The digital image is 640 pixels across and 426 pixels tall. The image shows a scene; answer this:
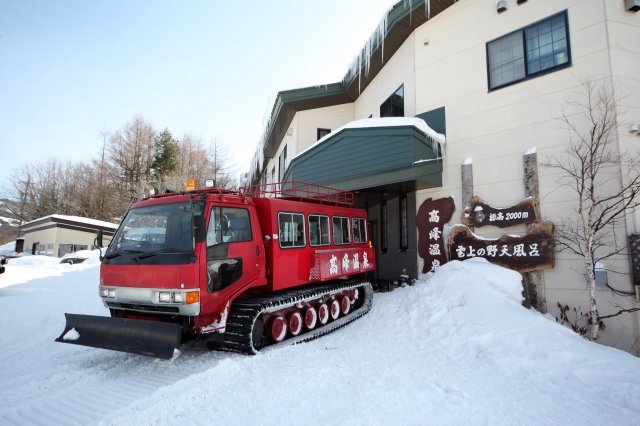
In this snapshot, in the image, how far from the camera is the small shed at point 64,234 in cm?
2844

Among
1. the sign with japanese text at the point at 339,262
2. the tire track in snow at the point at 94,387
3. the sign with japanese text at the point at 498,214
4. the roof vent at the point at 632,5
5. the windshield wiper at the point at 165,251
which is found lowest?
the tire track in snow at the point at 94,387

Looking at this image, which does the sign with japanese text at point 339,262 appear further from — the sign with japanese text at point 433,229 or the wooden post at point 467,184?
the wooden post at point 467,184

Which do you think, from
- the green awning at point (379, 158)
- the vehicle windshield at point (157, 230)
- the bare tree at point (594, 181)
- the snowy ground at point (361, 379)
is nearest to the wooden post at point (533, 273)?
the bare tree at point (594, 181)

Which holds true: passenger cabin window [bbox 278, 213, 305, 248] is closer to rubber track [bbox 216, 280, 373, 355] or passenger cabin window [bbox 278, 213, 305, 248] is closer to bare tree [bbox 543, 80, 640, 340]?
rubber track [bbox 216, 280, 373, 355]

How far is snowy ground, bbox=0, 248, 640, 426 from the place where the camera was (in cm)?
367

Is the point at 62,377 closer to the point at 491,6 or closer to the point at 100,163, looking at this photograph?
the point at 491,6

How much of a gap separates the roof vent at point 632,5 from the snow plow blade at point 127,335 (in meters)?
11.5

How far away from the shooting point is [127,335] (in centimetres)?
484

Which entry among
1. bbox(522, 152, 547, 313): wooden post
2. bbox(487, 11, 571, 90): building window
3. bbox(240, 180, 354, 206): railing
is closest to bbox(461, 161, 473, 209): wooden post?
bbox(522, 152, 547, 313): wooden post

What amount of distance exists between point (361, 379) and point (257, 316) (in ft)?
5.98

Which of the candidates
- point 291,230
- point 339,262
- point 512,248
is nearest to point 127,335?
point 291,230

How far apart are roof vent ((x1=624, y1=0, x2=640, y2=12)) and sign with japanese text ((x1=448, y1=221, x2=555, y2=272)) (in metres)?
5.28

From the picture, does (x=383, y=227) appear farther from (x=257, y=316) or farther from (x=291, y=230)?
(x=257, y=316)

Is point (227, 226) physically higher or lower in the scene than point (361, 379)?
higher
